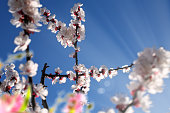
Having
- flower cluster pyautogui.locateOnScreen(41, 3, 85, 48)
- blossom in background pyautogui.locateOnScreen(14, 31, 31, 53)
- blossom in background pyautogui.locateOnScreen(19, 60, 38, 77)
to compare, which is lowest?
blossom in background pyautogui.locateOnScreen(19, 60, 38, 77)

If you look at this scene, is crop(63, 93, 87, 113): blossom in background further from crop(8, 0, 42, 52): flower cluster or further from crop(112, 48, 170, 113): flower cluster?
crop(8, 0, 42, 52): flower cluster

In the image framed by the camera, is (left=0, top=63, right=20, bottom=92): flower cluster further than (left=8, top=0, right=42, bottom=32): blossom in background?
Yes

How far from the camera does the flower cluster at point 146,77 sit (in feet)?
3.92

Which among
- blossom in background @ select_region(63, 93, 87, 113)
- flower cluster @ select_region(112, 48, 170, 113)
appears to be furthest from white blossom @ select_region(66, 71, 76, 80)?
blossom in background @ select_region(63, 93, 87, 113)

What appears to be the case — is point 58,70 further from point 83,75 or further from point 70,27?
point 70,27

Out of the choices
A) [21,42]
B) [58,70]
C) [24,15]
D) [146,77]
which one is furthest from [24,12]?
[58,70]

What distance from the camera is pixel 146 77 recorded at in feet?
4.00

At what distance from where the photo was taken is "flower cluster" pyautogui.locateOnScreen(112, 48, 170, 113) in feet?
3.92

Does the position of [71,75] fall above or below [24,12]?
above

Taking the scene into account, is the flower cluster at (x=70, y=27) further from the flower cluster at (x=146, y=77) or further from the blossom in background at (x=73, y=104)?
the blossom in background at (x=73, y=104)

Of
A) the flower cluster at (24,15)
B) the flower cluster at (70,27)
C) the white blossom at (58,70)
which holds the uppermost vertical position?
the flower cluster at (70,27)

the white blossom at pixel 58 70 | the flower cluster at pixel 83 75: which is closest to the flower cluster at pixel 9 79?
the flower cluster at pixel 83 75

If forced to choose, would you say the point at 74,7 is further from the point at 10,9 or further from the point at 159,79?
the point at 159,79

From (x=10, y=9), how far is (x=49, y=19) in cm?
237
